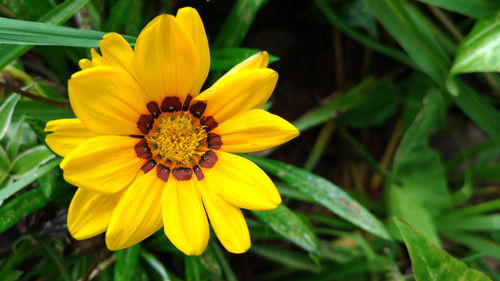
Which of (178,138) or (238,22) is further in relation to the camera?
(238,22)

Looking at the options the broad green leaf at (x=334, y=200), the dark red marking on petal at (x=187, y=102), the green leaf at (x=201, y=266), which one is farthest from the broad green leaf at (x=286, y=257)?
the dark red marking on petal at (x=187, y=102)

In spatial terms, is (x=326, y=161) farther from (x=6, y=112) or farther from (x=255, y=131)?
(x=6, y=112)

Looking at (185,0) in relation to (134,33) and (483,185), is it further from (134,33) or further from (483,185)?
(483,185)

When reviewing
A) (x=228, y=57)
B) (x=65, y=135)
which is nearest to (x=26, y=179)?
(x=65, y=135)

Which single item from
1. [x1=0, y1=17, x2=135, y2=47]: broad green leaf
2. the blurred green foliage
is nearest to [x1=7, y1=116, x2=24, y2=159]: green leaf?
the blurred green foliage

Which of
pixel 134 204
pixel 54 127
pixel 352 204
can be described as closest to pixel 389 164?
pixel 352 204

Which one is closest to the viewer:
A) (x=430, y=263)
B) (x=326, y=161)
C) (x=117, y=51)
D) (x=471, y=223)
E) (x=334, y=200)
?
(x=117, y=51)

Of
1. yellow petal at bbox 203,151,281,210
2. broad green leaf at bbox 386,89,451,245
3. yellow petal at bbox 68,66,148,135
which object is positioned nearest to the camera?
yellow petal at bbox 68,66,148,135

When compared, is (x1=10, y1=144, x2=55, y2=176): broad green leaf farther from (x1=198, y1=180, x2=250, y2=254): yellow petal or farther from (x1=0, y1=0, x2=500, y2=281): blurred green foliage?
(x1=198, y1=180, x2=250, y2=254): yellow petal
